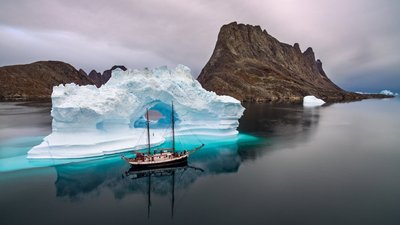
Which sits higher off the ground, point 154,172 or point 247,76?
point 247,76

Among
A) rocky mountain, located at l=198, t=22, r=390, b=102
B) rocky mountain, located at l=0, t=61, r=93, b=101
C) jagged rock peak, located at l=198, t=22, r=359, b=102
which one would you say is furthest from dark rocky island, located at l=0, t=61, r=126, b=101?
rocky mountain, located at l=198, t=22, r=390, b=102

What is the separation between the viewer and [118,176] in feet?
75.4

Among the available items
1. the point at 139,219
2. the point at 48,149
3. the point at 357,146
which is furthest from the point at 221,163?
the point at 357,146

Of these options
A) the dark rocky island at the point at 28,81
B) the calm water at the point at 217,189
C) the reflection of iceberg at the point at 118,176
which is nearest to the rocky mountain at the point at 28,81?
the dark rocky island at the point at 28,81

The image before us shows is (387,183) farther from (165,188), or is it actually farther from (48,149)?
(48,149)

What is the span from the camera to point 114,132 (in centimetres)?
3133

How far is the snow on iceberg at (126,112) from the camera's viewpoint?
27594mm

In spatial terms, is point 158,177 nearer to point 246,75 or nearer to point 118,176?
point 118,176

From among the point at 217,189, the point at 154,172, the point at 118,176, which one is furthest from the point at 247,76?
the point at 217,189

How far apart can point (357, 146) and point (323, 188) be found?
1937cm

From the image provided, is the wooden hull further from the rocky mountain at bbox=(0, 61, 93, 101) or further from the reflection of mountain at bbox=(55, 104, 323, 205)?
the rocky mountain at bbox=(0, 61, 93, 101)

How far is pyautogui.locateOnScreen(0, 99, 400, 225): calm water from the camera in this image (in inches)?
633

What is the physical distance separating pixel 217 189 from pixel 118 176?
8.85 metres

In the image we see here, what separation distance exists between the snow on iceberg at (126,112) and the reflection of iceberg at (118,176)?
2962 millimetres
